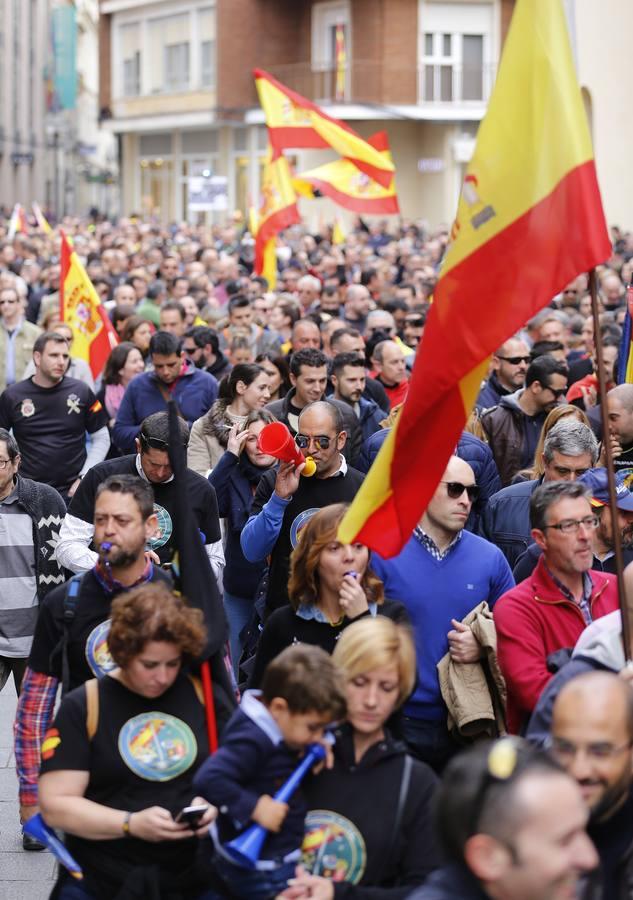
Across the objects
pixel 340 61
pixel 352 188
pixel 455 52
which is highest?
pixel 455 52

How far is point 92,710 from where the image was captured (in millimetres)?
4184

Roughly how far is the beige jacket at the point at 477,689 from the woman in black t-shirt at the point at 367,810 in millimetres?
1222

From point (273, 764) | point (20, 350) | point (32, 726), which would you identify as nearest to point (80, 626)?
point (32, 726)

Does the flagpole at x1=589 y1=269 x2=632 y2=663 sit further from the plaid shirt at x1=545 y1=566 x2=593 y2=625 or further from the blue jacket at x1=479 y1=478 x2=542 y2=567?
the blue jacket at x1=479 y1=478 x2=542 y2=567

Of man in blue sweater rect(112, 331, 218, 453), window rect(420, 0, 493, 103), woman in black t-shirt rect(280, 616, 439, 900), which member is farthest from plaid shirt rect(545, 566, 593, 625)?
window rect(420, 0, 493, 103)

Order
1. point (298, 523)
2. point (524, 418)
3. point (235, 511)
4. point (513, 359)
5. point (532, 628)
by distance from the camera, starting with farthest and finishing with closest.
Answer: point (513, 359)
point (524, 418)
point (235, 511)
point (298, 523)
point (532, 628)

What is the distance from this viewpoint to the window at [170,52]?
52406 mm

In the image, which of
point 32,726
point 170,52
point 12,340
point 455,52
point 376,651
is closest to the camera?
point 376,651

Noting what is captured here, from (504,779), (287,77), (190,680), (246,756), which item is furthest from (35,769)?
(287,77)

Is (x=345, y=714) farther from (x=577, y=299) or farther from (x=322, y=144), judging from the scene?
(x=322, y=144)

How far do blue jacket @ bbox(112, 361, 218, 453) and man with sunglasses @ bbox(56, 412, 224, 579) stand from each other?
118 inches

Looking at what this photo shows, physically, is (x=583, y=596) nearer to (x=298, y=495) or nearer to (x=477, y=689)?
(x=477, y=689)

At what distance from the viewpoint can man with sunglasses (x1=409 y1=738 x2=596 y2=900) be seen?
2975 millimetres

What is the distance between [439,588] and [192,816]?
1.64 metres
